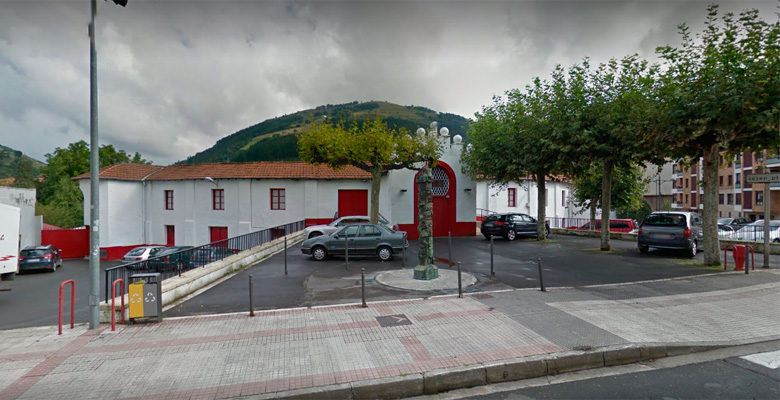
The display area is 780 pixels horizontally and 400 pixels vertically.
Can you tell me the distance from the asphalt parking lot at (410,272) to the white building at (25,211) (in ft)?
97.7

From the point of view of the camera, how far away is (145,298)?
7094 mm

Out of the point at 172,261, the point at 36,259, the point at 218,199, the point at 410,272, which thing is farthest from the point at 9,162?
the point at 410,272

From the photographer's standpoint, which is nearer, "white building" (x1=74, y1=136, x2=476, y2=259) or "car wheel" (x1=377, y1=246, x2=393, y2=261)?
"car wheel" (x1=377, y1=246, x2=393, y2=261)

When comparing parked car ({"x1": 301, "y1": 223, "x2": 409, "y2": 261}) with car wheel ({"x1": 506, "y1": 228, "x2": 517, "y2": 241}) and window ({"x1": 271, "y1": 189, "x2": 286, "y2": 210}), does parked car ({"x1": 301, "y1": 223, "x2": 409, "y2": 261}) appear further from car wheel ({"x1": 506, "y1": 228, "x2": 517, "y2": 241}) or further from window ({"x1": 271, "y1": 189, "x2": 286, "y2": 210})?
window ({"x1": 271, "y1": 189, "x2": 286, "y2": 210})

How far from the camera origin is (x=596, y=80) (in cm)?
1600

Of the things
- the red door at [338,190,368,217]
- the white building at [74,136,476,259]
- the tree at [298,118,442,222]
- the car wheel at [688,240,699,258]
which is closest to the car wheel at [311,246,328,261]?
the tree at [298,118,442,222]

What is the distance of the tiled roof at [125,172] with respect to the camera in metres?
30.2

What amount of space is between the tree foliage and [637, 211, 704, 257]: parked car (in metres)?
59.7

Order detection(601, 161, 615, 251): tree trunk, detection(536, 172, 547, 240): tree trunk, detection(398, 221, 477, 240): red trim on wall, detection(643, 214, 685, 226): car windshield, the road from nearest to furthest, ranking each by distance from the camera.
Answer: the road → detection(643, 214, 685, 226): car windshield → detection(601, 161, 615, 251): tree trunk → detection(536, 172, 547, 240): tree trunk → detection(398, 221, 477, 240): red trim on wall

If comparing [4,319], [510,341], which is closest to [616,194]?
[510,341]

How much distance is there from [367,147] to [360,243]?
7.29 meters

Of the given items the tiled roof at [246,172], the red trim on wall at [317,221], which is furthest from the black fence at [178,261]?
the tiled roof at [246,172]

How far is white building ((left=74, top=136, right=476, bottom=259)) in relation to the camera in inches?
1030

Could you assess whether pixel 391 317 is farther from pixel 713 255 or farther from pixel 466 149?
pixel 466 149
